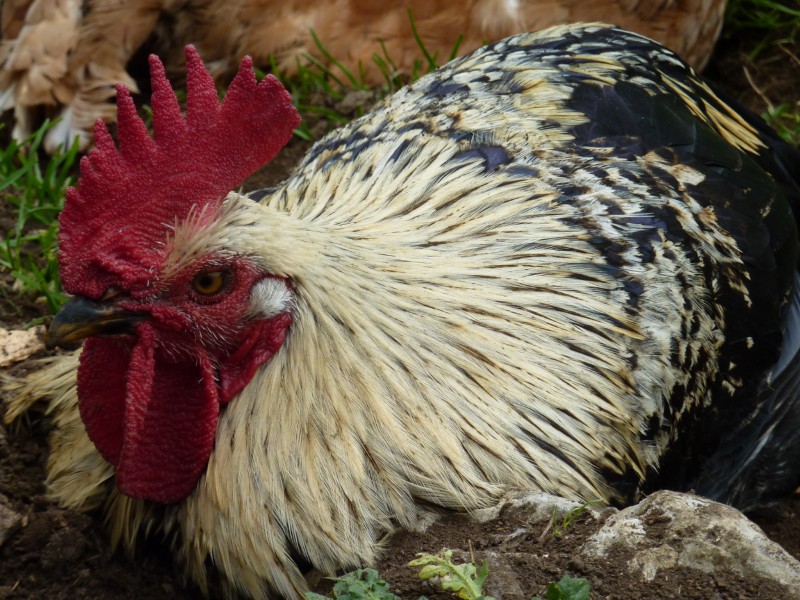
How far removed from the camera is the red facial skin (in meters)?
2.79

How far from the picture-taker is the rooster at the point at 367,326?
277 centimetres

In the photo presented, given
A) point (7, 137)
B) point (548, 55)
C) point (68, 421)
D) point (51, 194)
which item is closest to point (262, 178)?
point (51, 194)

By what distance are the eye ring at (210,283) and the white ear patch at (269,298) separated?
3.2 inches

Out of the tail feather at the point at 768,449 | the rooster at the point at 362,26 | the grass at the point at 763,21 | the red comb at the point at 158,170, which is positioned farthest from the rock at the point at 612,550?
the grass at the point at 763,21

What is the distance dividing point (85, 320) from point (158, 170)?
441 mm

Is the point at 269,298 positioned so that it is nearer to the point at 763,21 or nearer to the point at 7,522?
the point at 7,522

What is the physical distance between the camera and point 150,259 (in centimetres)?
270

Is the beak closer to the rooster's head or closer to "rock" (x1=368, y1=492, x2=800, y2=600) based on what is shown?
the rooster's head

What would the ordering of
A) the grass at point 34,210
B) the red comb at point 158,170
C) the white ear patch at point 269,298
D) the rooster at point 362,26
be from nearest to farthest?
the red comb at point 158,170 < the white ear patch at point 269,298 < the grass at point 34,210 < the rooster at point 362,26

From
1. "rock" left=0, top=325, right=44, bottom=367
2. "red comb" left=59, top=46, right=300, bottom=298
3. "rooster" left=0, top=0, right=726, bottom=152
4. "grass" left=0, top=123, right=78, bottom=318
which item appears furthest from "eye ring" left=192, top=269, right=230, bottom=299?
"rooster" left=0, top=0, right=726, bottom=152

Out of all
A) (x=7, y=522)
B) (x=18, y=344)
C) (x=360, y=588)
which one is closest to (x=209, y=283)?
(x=360, y=588)

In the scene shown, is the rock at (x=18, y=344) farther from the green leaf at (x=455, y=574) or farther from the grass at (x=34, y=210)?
the green leaf at (x=455, y=574)

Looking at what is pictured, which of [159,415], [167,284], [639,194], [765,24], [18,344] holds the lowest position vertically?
[18,344]

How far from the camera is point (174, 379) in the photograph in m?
2.91
